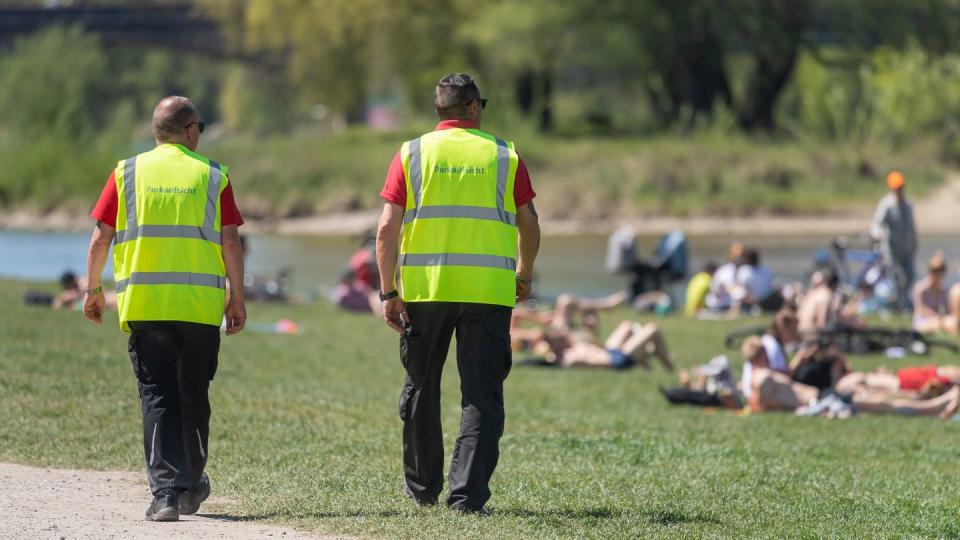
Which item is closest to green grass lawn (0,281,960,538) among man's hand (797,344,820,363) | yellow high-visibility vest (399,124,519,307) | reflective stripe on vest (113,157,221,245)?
man's hand (797,344,820,363)

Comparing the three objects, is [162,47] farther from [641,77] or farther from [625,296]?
[625,296]

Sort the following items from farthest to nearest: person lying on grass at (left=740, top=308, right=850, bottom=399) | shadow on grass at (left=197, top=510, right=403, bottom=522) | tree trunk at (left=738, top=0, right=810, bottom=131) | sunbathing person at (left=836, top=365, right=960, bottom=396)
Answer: tree trunk at (left=738, top=0, right=810, bottom=131)
person lying on grass at (left=740, top=308, right=850, bottom=399)
sunbathing person at (left=836, top=365, right=960, bottom=396)
shadow on grass at (left=197, top=510, right=403, bottom=522)

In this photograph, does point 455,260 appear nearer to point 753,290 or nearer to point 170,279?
point 170,279

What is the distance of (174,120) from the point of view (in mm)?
7586

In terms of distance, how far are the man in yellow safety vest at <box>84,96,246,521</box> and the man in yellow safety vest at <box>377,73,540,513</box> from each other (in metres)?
0.74

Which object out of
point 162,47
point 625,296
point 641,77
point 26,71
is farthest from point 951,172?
point 162,47

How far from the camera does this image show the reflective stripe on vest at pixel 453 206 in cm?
752

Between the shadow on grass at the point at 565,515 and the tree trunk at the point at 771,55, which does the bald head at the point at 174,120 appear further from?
the tree trunk at the point at 771,55

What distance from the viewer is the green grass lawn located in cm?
786

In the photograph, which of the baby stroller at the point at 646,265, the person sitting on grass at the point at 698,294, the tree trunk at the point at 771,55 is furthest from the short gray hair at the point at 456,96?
the tree trunk at the point at 771,55

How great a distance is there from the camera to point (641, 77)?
209 ft

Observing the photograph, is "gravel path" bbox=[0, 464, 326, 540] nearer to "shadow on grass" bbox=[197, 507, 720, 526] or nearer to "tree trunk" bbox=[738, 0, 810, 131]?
"shadow on grass" bbox=[197, 507, 720, 526]

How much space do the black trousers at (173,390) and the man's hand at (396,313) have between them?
754 mm

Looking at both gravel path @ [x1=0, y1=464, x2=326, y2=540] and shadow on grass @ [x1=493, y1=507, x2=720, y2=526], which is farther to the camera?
shadow on grass @ [x1=493, y1=507, x2=720, y2=526]
